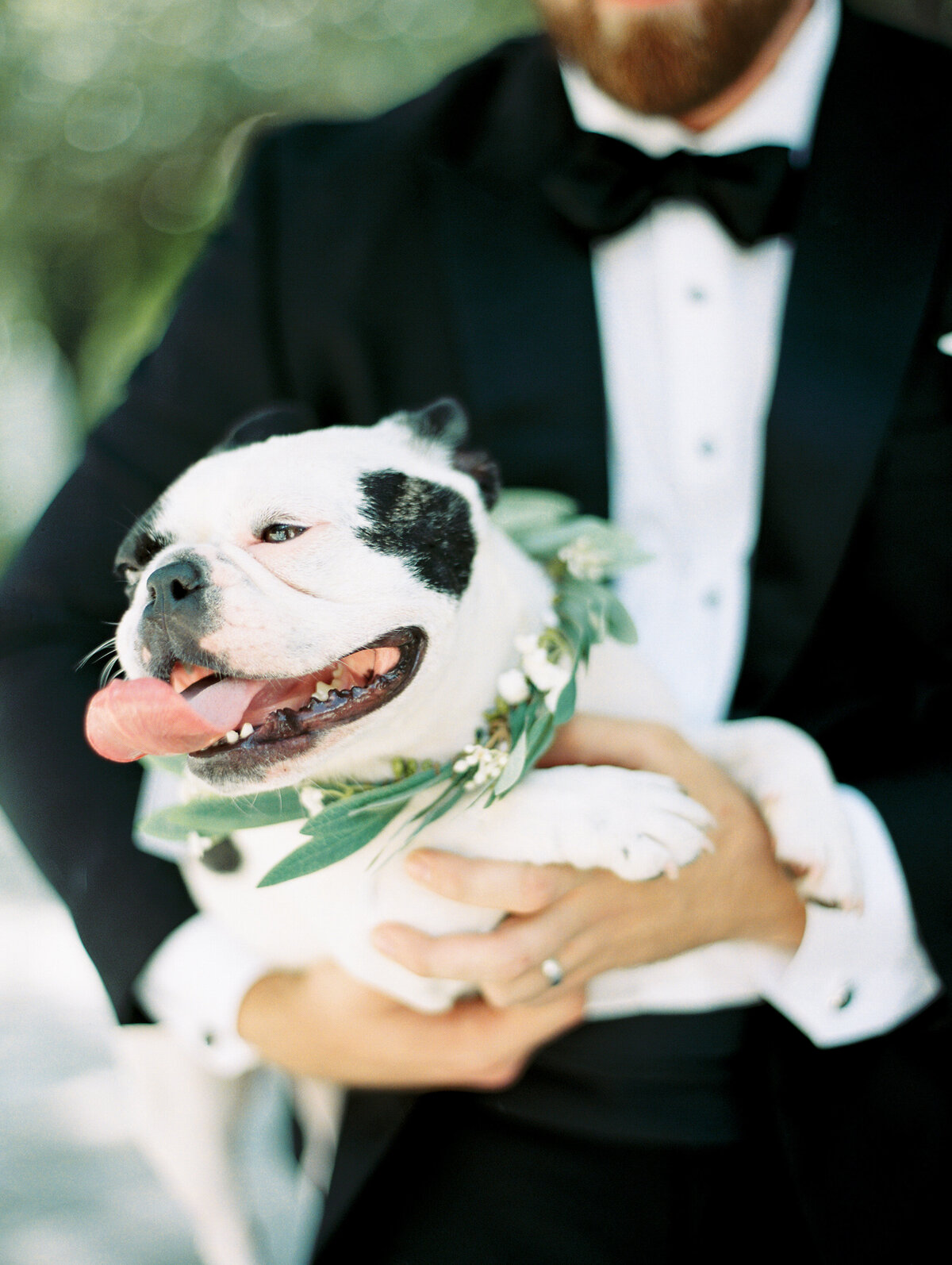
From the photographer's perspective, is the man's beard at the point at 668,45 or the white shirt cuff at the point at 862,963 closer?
the white shirt cuff at the point at 862,963

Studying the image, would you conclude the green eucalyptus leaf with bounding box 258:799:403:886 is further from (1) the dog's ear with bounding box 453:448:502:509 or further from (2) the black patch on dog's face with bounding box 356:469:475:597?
(1) the dog's ear with bounding box 453:448:502:509

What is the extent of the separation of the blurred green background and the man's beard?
4710 mm

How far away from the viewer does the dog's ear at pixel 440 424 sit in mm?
A: 995

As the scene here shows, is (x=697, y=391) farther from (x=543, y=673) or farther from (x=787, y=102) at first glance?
(x=543, y=673)

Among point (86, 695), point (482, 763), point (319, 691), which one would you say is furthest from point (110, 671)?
point (482, 763)

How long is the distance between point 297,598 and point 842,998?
81 cm

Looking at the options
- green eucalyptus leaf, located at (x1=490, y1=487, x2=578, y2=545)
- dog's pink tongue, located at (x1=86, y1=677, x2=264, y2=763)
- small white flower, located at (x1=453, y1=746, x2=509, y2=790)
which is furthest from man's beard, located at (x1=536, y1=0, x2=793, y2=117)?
dog's pink tongue, located at (x1=86, y1=677, x2=264, y2=763)

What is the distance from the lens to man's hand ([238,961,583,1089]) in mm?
1105

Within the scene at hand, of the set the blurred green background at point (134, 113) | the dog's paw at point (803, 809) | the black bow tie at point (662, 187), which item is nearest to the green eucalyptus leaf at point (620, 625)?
the dog's paw at point (803, 809)

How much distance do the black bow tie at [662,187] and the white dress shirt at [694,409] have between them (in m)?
0.04

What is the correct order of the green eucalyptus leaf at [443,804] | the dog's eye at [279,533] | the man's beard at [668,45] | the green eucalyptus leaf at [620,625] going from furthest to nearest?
1. the man's beard at [668,45]
2. the green eucalyptus leaf at [620,625]
3. the green eucalyptus leaf at [443,804]
4. the dog's eye at [279,533]

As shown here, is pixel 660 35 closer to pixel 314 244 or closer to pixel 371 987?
pixel 314 244

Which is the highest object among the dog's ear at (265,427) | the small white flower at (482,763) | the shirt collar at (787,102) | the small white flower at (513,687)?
the shirt collar at (787,102)

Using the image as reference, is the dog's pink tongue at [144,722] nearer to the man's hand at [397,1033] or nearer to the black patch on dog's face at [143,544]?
the black patch on dog's face at [143,544]
